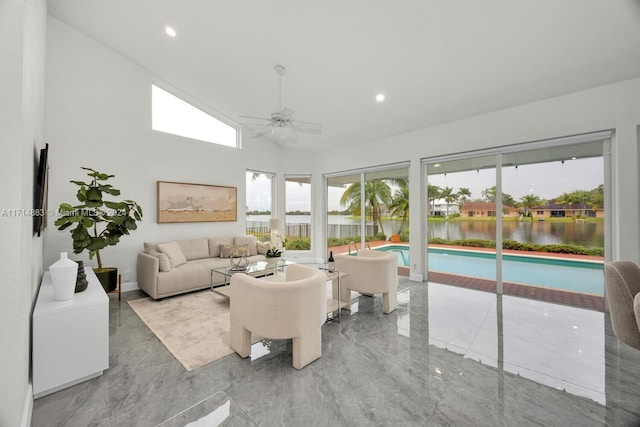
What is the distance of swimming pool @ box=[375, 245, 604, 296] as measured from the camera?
3.73 m

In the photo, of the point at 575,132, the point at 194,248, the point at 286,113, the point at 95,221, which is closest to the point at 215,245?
the point at 194,248

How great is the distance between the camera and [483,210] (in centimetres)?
454

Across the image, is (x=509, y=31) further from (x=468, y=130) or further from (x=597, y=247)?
(x=597, y=247)

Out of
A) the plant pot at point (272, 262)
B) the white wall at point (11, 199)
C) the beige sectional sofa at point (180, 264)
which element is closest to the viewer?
the white wall at point (11, 199)

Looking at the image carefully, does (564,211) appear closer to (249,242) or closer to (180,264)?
(249,242)

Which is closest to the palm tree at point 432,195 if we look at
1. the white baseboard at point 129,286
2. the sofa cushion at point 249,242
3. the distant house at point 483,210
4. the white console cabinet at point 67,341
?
the distant house at point 483,210

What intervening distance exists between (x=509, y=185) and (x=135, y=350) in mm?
5507

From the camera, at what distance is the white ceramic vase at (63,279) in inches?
80.9

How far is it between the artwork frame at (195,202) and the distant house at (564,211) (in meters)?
5.65

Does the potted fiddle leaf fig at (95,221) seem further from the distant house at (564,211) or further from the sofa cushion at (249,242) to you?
the distant house at (564,211)

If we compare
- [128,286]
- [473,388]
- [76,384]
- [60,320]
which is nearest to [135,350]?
[76,384]

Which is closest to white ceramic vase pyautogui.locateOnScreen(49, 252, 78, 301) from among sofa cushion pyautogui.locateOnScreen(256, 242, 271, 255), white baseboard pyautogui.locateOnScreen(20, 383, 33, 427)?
white baseboard pyautogui.locateOnScreen(20, 383, 33, 427)

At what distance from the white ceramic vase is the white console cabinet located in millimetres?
56

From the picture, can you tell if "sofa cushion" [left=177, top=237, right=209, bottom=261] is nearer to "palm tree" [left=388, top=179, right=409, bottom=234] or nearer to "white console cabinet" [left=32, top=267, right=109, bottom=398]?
"white console cabinet" [left=32, top=267, right=109, bottom=398]
